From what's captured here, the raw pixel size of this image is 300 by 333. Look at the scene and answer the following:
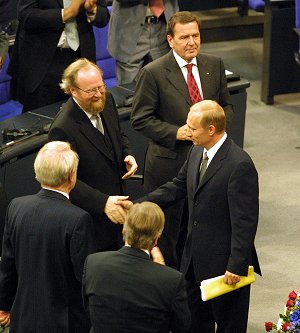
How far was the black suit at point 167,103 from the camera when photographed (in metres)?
5.16

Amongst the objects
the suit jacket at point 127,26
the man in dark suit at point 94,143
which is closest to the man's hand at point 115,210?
the man in dark suit at point 94,143

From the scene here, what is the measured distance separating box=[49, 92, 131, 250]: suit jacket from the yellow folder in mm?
762

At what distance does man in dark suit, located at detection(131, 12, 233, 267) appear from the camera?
16.7 ft

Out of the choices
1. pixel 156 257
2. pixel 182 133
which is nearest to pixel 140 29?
pixel 182 133

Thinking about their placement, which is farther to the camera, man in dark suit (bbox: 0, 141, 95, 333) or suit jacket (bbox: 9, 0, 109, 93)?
suit jacket (bbox: 9, 0, 109, 93)

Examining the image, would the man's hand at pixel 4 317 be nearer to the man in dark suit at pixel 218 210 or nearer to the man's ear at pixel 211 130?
the man in dark suit at pixel 218 210

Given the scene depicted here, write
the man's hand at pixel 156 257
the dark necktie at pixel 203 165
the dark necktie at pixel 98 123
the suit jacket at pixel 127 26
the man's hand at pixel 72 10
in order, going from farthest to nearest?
the suit jacket at pixel 127 26, the man's hand at pixel 72 10, the dark necktie at pixel 98 123, the dark necktie at pixel 203 165, the man's hand at pixel 156 257

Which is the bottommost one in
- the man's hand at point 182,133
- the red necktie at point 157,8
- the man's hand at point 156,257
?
the man's hand at point 156,257

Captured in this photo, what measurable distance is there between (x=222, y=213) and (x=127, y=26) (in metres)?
2.49

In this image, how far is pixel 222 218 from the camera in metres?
4.36

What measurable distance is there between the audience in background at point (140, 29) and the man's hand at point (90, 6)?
379 millimetres

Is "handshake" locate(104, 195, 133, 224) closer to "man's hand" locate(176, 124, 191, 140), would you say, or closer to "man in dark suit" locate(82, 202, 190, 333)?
"man's hand" locate(176, 124, 191, 140)

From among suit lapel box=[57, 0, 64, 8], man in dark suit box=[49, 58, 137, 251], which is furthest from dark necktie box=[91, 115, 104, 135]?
suit lapel box=[57, 0, 64, 8]

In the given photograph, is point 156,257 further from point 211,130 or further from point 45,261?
point 211,130
